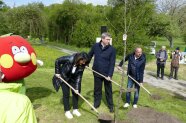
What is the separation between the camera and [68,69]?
708 centimetres

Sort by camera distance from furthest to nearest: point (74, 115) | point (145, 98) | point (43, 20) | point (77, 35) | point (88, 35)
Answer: point (43, 20) < point (77, 35) < point (88, 35) < point (145, 98) < point (74, 115)

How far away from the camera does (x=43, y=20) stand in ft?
141

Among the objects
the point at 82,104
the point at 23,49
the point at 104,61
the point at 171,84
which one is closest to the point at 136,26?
the point at 171,84

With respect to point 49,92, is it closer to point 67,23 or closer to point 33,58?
point 33,58

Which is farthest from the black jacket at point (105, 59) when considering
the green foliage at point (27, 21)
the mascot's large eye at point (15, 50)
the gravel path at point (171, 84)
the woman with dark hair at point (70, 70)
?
the green foliage at point (27, 21)

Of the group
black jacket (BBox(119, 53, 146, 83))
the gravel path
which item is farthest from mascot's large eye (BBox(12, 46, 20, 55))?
the gravel path

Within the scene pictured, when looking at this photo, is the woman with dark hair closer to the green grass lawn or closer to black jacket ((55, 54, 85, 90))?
black jacket ((55, 54, 85, 90))

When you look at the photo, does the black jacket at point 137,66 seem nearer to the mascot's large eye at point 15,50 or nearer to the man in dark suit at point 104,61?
the man in dark suit at point 104,61

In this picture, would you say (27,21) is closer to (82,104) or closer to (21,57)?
(82,104)

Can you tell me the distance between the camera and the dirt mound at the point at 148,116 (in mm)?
7539

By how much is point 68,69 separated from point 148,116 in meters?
2.43

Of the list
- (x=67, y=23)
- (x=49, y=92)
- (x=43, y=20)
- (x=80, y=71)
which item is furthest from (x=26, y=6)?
(x=80, y=71)

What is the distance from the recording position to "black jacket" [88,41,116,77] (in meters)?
7.58

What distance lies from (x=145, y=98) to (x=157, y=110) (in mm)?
1374
